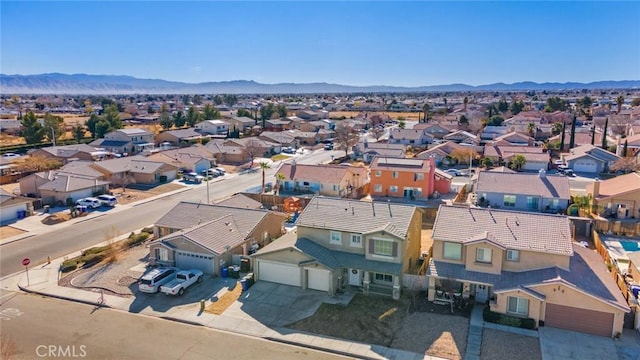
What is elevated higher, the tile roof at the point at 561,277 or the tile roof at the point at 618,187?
the tile roof at the point at 618,187

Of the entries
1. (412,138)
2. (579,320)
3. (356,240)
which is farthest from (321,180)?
(412,138)

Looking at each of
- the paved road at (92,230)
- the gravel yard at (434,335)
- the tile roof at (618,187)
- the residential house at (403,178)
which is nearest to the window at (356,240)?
the gravel yard at (434,335)

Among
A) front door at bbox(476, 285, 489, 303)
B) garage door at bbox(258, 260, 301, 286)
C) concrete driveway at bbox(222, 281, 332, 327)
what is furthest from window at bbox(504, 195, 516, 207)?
garage door at bbox(258, 260, 301, 286)

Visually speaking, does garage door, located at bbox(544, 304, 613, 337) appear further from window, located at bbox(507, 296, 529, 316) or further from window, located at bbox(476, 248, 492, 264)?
window, located at bbox(476, 248, 492, 264)

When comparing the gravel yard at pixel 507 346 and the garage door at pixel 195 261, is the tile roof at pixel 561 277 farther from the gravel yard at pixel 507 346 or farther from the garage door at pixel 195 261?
the garage door at pixel 195 261

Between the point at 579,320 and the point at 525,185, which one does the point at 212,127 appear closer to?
the point at 525,185

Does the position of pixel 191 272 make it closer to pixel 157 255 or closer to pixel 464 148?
pixel 157 255
